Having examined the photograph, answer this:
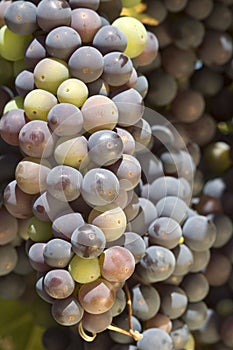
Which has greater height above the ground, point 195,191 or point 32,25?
point 32,25

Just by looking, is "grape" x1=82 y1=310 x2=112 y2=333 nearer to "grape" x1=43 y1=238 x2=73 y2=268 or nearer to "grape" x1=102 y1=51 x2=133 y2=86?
"grape" x1=43 y1=238 x2=73 y2=268

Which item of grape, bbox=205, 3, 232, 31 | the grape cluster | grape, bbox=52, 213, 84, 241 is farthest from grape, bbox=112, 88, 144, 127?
grape, bbox=205, 3, 232, 31

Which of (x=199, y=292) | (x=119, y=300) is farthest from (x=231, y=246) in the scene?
(x=119, y=300)

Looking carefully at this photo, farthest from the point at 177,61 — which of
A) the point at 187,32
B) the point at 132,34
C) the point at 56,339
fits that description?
the point at 56,339

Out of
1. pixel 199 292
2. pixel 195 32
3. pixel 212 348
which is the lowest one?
pixel 212 348

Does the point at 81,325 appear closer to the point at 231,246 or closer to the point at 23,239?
the point at 23,239
